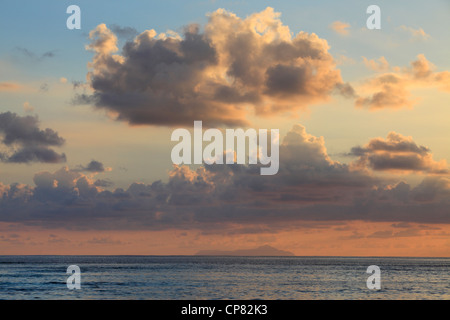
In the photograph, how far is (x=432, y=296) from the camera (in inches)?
3231

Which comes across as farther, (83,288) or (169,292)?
(83,288)
